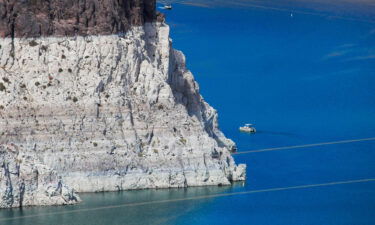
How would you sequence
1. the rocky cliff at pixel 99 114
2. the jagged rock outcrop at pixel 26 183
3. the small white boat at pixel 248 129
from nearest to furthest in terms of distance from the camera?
the jagged rock outcrop at pixel 26 183
the rocky cliff at pixel 99 114
the small white boat at pixel 248 129

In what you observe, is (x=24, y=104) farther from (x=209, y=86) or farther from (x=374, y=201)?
(x=209, y=86)

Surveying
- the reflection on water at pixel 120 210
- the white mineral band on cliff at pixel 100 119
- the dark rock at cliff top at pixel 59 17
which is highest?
the dark rock at cliff top at pixel 59 17

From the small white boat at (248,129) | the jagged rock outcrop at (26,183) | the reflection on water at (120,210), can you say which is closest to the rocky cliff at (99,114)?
the reflection on water at (120,210)

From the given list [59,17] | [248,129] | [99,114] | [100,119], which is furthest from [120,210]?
[248,129]

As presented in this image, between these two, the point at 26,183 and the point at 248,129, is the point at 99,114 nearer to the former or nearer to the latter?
the point at 26,183

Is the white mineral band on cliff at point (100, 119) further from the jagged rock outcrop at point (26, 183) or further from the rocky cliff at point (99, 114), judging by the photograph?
the jagged rock outcrop at point (26, 183)

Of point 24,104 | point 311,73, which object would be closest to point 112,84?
point 24,104
